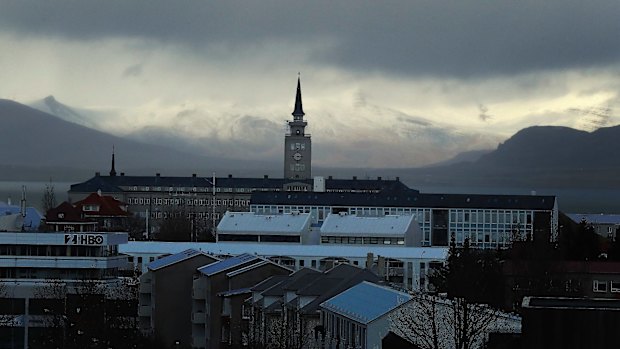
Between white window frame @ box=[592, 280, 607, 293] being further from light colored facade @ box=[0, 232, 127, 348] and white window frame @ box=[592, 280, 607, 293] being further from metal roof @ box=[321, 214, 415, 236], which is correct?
metal roof @ box=[321, 214, 415, 236]

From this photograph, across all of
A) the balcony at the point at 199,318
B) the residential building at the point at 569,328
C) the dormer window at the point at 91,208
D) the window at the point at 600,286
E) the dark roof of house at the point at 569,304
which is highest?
the dormer window at the point at 91,208

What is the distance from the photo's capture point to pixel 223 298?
6831cm

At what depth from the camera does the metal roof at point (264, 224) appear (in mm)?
118500

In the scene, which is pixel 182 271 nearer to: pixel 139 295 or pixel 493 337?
pixel 139 295

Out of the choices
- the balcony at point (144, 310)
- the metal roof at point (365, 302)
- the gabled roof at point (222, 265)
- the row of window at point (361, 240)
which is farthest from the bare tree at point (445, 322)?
the row of window at point (361, 240)

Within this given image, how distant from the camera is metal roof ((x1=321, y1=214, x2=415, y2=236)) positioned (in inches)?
4589

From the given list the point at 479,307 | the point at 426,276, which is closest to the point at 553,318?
the point at 479,307

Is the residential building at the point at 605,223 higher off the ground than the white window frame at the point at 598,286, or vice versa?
the residential building at the point at 605,223

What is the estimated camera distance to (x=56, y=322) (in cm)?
6412

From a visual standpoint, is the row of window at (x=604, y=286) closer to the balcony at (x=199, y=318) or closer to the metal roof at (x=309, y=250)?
the metal roof at (x=309, y=250)

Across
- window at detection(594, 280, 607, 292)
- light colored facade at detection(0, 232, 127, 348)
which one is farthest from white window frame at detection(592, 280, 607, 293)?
light colored facade at detection(0, 232, 127, 348)

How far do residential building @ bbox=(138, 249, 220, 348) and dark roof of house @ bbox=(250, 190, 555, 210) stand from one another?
240ft

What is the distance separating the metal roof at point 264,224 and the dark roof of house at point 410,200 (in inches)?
1143

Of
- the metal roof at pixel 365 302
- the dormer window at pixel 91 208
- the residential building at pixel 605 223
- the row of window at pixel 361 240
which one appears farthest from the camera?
the residential building at pixel 605 223
